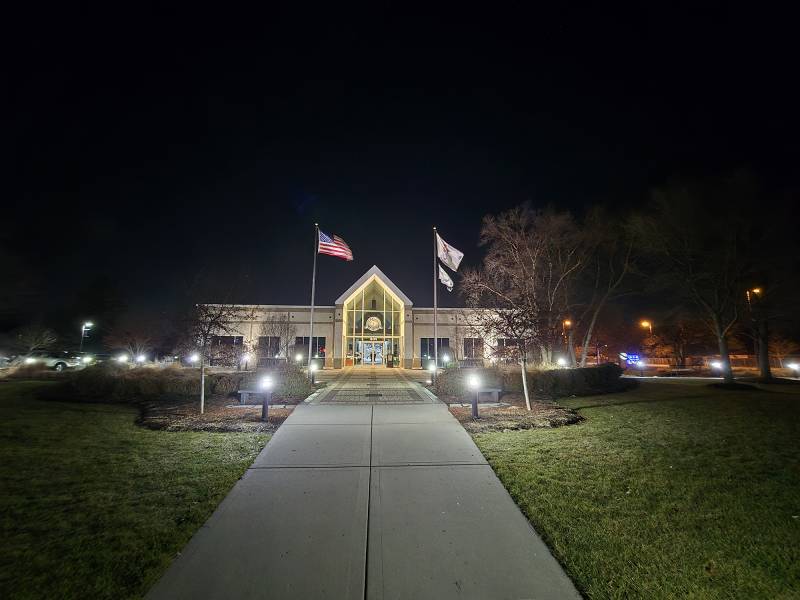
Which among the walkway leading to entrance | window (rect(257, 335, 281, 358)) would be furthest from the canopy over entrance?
the walkway leading to entrance

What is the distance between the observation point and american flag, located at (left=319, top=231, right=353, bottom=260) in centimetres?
1698

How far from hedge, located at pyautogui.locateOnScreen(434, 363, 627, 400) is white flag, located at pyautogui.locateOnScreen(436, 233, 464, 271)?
483cm

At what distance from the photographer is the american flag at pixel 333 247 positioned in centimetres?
1698

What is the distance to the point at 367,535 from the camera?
397cm

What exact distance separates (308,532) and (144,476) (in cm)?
Result: 314

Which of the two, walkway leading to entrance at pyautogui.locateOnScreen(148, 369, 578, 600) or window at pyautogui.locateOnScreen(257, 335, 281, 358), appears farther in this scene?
window at pyautogui.locateOnScreen(257, 335, 281, 358)

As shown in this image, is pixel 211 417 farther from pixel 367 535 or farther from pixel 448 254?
pixel 448 254

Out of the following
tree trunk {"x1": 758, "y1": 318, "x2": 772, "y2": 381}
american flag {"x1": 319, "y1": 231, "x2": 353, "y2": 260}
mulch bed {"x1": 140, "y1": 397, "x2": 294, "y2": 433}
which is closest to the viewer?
mulch bed {"x1": 140, "y1": 397, "x2": 294, "y2": 433}

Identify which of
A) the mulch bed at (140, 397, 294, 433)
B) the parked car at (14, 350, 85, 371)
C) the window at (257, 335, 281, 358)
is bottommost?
the mulch bed at (140, 397, 294, 433)

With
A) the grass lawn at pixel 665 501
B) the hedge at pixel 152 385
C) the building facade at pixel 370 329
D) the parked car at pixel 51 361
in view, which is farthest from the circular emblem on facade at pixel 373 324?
the grass lawn at pixel 665 501

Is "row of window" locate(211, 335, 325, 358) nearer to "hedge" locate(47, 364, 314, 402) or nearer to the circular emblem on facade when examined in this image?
the circular emblem on facade

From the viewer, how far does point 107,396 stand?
12.8 metres

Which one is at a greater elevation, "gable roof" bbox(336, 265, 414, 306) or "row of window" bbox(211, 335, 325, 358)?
"gable roof" bbox(336, 265, 414, 306)

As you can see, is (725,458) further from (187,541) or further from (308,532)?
(187,541)
